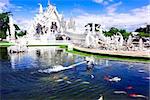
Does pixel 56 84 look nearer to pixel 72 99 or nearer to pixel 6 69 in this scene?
pixel 72 99

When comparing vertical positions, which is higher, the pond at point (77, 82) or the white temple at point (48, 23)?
the white temple at point (48, 23)

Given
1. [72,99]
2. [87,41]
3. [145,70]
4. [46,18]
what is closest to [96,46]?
[87,41]

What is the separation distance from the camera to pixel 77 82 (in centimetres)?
808

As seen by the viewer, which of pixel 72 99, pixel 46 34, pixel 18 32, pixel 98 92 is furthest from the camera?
pixel 18 32

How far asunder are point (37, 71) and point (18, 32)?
23135 mm

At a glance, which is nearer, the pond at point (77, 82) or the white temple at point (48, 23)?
the pond at point (77, 82)

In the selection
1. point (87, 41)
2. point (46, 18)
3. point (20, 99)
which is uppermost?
point (46, 18)

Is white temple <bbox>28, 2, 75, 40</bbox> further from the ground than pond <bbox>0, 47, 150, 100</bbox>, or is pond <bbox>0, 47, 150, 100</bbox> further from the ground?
white temple <bbox>28, 2, 75, 40</bbox>

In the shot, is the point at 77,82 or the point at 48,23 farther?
the point at 48,23

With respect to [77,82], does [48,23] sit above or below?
above

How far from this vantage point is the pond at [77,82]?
683cm

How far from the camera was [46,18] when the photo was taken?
29.8 m

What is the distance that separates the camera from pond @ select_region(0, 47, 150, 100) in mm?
6832

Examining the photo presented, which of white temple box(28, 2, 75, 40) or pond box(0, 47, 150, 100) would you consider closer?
pond box(0, 47, 150, 100)
